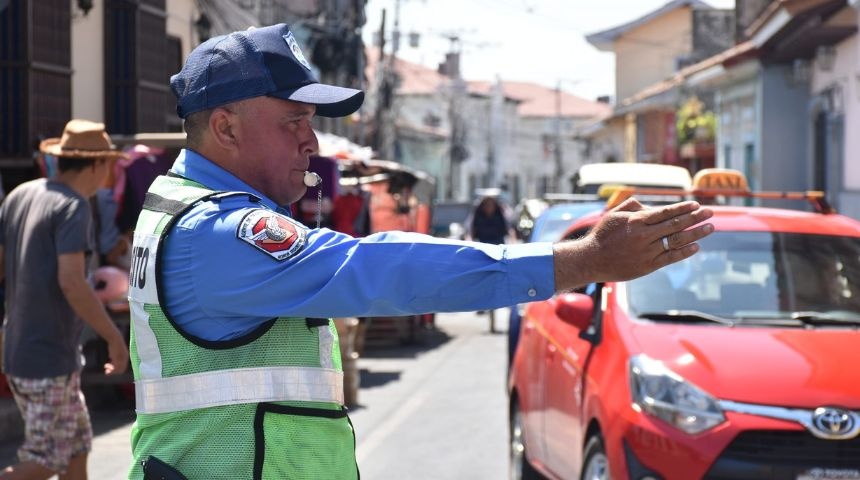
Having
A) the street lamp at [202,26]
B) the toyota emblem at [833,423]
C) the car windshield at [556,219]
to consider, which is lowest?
the toyota emblem at [833,423]

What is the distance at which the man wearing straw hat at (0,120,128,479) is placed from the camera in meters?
6.20

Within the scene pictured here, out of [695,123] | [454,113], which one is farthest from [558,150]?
[695,123]

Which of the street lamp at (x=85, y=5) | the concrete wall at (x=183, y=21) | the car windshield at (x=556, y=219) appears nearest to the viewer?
the car windshield at (x=556, y=219)

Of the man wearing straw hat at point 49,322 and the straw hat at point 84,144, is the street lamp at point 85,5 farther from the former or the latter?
the man wearing straw hat at point 49,322

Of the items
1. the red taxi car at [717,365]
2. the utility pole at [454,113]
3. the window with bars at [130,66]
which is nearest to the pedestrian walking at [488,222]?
the window with bars at [130,66]

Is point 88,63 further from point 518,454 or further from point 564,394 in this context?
point 564,394

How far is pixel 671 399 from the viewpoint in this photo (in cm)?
559

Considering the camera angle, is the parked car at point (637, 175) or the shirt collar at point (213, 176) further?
the parked car at point (637, 175)

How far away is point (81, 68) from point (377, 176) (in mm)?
4294

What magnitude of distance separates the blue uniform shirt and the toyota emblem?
3.29 metres

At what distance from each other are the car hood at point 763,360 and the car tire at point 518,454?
5.97 feet

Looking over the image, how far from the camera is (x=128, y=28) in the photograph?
Result: 1597 centimetres

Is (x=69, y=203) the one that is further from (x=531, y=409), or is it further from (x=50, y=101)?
(x=50, y=101)

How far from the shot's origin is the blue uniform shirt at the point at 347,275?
7.97 feet
